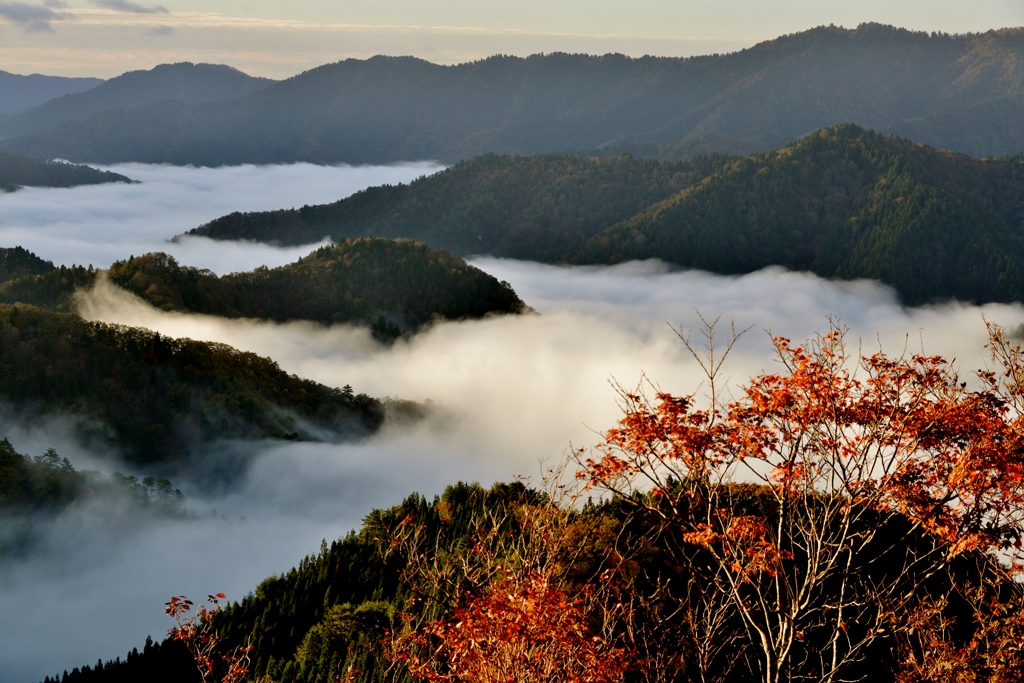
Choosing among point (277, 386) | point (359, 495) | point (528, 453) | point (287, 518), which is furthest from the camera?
point (528, 453)

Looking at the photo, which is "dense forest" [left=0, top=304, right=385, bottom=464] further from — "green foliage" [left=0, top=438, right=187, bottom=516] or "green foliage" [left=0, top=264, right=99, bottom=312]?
"green foliage" [left=0, top=264, right=99, bottom=312]

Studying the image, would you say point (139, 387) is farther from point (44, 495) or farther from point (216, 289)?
point (216, 289)

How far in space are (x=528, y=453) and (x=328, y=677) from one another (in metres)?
127

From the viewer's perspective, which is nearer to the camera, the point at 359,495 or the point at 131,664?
the point at 131,664

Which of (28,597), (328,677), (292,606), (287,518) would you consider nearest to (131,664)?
(292,606)

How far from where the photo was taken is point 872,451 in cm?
1848

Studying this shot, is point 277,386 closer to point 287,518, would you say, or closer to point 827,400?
point 287,518

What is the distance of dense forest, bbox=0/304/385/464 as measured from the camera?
10731 cm

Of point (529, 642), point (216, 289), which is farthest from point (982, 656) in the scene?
point (216, 289)

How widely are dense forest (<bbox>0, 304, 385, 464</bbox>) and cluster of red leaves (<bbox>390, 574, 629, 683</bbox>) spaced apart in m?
99.5

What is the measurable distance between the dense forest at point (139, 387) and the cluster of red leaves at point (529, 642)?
326 ft

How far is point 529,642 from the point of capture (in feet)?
64.3

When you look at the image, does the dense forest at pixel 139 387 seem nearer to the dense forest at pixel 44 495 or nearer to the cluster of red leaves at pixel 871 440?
the dense forest at pixel 44 495

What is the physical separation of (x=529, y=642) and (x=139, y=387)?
106m
